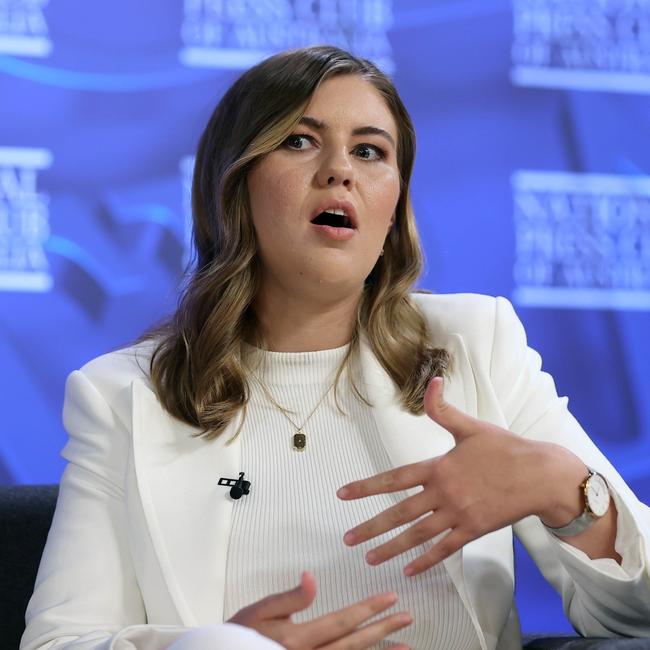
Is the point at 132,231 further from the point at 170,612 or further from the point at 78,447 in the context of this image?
the point at 170,612

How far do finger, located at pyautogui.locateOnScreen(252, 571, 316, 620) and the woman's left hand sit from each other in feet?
0.40

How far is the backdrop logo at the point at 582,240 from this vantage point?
2.87 metres

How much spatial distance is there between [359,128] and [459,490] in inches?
27.8

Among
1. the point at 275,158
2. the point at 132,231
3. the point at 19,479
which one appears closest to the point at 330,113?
the point at 275,158

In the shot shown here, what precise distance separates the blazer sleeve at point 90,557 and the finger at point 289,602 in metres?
→ 0.18

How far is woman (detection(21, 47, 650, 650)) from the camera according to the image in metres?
1.50

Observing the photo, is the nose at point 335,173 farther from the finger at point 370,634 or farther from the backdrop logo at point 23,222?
the backdrop logo at point 23,222

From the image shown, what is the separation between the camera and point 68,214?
Result: 2719 mm

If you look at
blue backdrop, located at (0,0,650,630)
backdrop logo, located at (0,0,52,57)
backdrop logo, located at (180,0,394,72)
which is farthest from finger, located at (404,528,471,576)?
backdrop logo, located at (0,0,52,57)

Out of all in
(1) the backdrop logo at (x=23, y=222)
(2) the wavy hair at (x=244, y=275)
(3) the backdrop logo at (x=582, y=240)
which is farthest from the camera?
(3) the backdrop logo at (x=582, y=240)

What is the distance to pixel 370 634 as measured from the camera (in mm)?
1328

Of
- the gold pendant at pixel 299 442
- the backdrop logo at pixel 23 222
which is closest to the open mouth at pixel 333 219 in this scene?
the gold pendant at pixel 299 442

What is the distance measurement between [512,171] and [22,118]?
1.25m

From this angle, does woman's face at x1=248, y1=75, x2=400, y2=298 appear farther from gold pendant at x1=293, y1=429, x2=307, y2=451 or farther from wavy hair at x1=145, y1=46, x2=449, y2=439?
gold pendant at x1=293, y1=429, x2=307, y2=451
